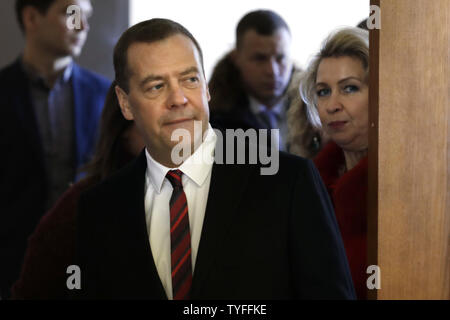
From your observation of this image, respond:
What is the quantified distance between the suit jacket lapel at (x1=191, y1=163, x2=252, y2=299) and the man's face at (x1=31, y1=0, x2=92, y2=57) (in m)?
1.47

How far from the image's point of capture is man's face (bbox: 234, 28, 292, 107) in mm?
2195

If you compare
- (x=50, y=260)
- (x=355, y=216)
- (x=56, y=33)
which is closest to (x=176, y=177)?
(x=355, y=216)

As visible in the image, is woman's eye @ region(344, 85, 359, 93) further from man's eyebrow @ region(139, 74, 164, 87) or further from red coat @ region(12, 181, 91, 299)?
red coat @ region(12, 181, 91, 299)

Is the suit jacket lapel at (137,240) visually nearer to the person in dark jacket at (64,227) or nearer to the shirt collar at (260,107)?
the person in dark jacket at (64,227)

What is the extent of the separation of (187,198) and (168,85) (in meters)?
0.18

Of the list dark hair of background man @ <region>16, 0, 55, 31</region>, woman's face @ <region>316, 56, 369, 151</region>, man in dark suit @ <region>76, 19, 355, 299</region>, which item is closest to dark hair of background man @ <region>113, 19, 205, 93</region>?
man in dark suit @ <region>76, 19, 355, 299</region>

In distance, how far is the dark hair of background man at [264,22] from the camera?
2.19 m

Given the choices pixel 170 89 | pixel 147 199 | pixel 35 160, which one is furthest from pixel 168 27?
pixel 35 160

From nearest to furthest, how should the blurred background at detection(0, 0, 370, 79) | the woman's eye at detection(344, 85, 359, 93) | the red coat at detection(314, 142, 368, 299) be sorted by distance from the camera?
the red coat at detection(314, 142, 368, 299) < the woman's eye at detection(344, 85, 359, 93) < the blurred background at detection(0, 0, 370, 79)

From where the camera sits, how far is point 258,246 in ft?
3.27

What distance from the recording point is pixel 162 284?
1.03 meters

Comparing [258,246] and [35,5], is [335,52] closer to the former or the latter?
[258,246]

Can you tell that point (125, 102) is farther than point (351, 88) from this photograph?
No

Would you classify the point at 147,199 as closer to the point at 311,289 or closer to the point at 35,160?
the point at 311,289
